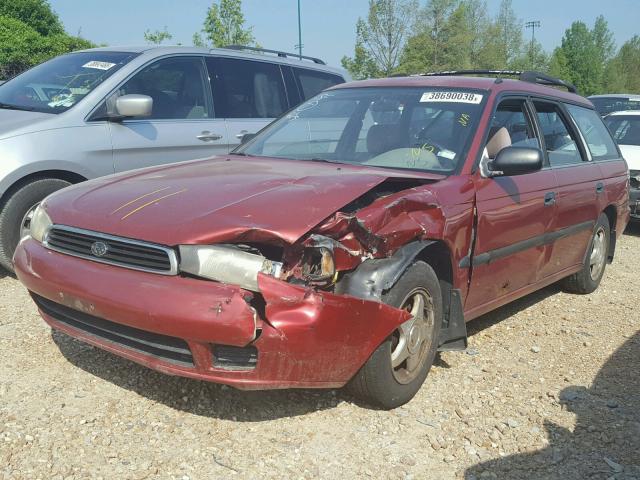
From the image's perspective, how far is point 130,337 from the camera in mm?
2734

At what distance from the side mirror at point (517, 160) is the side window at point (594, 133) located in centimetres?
171

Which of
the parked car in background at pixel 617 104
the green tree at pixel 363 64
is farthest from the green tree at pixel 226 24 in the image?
the parked car in background at pixel 617 104

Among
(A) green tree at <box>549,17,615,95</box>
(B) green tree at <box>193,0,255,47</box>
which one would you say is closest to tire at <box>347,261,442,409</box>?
(B) green tree at <box>193,0,255,47</box>

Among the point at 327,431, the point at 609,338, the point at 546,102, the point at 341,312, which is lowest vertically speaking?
the point at 609,338

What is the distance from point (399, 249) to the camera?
2953 mm

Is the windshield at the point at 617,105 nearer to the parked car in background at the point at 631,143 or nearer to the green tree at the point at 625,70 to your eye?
the parked car in background at the point at 631,143

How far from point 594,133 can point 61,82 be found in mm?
4497

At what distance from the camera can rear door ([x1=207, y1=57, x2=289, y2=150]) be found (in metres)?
6.12

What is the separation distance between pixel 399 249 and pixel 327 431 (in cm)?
89

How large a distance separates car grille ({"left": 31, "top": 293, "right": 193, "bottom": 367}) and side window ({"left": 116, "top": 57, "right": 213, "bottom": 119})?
287 centimetres

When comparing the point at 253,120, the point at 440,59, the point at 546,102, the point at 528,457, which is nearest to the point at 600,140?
the point at 546,102

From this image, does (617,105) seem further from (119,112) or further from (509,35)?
(509,35)

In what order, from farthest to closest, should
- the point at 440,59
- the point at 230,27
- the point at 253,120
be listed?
1. the point at 440,59
2. the point at 230,27
3. the point at 253,120

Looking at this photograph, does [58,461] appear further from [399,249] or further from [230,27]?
[230,27]
